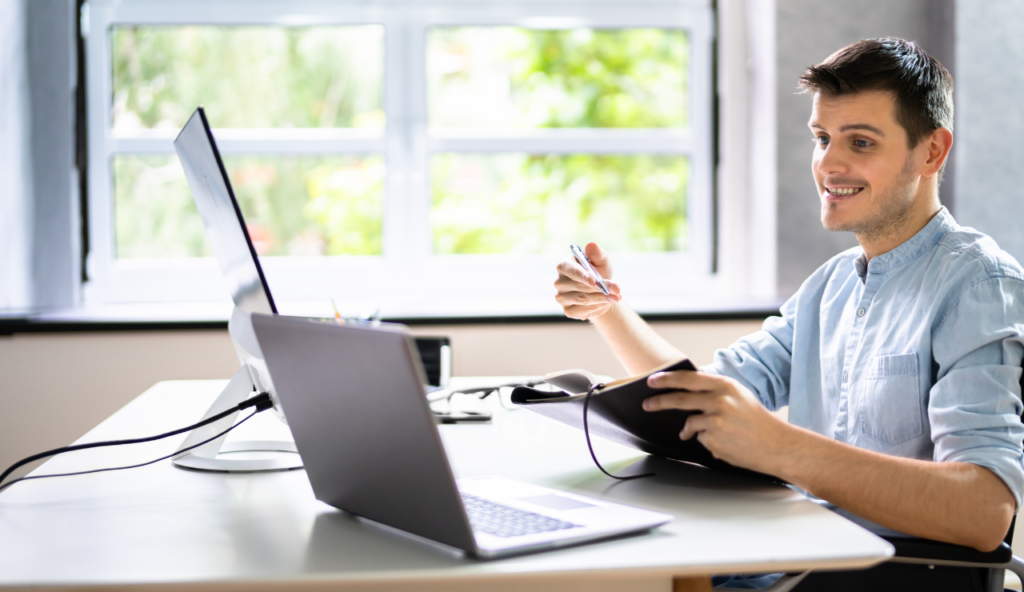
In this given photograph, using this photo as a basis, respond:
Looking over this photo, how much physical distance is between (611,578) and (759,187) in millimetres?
2357

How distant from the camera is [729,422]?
39.5 inches

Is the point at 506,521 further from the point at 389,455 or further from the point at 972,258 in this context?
the point at 972,258

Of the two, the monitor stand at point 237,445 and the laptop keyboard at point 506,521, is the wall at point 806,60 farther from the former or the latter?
the laptop keyboard at point 506,521

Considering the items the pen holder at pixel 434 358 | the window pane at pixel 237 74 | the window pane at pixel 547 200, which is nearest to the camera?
the pen holder at pixel 434 358

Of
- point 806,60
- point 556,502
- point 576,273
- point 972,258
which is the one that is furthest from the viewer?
point 806,60

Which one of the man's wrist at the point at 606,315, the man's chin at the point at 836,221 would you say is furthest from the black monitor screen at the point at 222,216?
the man's chin at the point at 836,221

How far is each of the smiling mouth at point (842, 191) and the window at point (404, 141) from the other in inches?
55.6


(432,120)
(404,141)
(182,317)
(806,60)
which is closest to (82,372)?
(182,317)

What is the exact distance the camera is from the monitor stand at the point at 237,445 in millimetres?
1189

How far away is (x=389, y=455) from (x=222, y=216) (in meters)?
0.49

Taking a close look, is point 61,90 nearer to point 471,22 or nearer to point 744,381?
point 471,22

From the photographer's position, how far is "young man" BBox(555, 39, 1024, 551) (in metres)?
1.02

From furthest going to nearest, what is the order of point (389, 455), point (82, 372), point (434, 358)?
point (82, 372) → point (434, 358) → point (389, 455)

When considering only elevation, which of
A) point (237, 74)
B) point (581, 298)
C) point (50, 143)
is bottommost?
point (581, 298)
